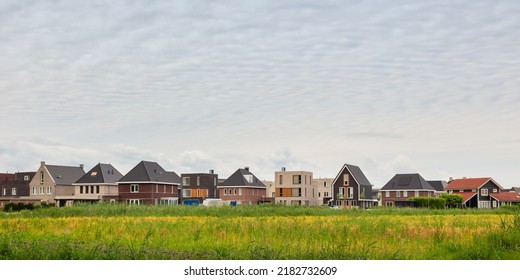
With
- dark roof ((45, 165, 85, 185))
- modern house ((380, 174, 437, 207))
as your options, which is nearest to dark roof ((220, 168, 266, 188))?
modern house ((380, 174, 437, 207))

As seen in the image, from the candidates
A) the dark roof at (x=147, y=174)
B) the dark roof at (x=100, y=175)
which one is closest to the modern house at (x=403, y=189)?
the dark roof at (x=147, y=174)

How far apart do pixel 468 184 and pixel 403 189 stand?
11.5 m

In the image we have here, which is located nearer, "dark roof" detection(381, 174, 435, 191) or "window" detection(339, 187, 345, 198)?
"window" detection(339, 187, 345, 198)

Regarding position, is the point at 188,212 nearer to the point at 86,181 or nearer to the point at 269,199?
the point at 86,181

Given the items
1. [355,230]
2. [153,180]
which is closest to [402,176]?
[153,180]

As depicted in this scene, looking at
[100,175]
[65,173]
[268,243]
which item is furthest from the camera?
[65,173]

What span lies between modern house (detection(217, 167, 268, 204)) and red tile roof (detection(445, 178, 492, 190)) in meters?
35.8

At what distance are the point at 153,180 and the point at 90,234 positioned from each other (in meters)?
66.1

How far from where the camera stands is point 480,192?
10712 cm

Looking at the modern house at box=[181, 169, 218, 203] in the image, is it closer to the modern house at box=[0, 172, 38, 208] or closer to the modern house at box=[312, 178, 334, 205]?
the modern house at box=[0, 172, 38, 208]

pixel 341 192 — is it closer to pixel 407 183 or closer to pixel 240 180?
pixel 407 183

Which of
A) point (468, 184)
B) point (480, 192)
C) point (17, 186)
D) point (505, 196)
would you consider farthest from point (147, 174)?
point (505, 196)

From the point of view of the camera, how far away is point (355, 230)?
1020 inches

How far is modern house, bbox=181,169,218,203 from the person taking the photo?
4279 inches
